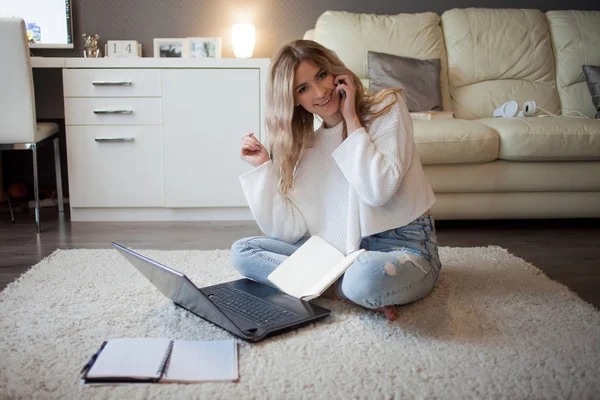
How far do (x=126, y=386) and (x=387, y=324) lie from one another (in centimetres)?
65

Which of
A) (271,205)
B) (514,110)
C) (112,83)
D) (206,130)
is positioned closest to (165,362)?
(271,205)

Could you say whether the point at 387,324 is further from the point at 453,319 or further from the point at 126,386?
the point at 126,386

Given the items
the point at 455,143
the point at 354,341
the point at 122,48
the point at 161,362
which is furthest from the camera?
the point at 122,48

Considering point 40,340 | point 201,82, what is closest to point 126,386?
point 40,340

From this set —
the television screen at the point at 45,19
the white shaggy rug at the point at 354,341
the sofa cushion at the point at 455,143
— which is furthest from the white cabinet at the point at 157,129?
the white shaggy rug at the point at 354,341

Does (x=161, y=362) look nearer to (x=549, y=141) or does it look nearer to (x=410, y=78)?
(x=549, y=141)

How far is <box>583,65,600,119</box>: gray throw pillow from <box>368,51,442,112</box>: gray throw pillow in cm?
77

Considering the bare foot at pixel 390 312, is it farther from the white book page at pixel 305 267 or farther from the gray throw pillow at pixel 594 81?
the gray throw pillow at pixel 594 81

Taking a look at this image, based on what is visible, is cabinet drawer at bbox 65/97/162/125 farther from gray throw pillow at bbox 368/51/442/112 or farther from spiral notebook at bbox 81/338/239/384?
spiral notebook at bbox 81/338/239/384

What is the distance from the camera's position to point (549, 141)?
2582 millimetres

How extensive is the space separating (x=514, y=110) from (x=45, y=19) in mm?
2562

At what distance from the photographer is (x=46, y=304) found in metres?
1.67

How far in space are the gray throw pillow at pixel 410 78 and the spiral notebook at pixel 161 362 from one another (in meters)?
→ 1.96

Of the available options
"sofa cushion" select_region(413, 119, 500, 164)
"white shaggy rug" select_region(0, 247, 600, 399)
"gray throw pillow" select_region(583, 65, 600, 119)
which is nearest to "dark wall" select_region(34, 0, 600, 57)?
"gray throw pillow" select_region(583, 65, 600, 119)
